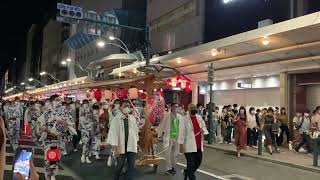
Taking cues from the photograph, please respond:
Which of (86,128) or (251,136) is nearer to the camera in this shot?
(86,128)

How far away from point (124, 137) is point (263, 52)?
12994 mm

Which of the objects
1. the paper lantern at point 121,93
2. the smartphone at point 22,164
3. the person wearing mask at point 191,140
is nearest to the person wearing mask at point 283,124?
the paper lantern at point 121,93

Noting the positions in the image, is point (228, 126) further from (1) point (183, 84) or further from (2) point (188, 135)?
(2) point (188, 135)

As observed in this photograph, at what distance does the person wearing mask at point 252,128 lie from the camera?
19766mm

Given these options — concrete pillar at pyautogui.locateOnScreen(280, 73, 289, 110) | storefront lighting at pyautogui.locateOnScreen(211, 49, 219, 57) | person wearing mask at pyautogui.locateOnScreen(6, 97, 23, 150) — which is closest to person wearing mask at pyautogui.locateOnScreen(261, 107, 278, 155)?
concrete pillar at pyautogui.locateOnScreen(280, 73, 289, 110)

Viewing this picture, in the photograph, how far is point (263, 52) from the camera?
2080cm

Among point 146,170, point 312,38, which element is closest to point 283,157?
point 312,38

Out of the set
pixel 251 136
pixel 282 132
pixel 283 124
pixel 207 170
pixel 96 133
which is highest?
pixel 283 124

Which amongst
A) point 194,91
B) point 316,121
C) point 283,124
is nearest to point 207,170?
point 316,121

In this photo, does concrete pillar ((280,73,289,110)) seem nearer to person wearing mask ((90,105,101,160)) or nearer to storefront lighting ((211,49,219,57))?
storefront lighting ((211,49,219,57))

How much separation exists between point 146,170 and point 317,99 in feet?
38.3

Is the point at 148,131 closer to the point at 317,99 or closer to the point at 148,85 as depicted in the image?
the point at 148,85

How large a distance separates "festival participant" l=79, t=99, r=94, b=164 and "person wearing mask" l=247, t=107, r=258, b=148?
8237mm

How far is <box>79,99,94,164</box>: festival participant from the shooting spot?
560 inches
